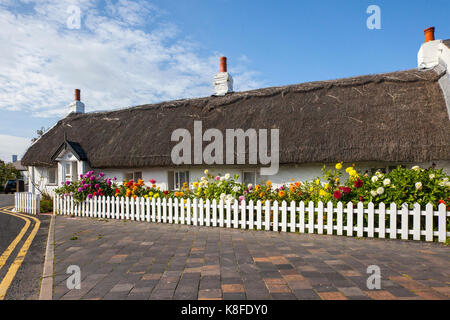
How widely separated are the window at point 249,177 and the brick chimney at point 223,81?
526 centimetres

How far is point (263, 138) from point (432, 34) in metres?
8.05

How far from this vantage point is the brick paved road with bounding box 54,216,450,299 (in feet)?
9.65

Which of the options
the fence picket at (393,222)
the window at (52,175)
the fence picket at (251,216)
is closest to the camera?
the fence picket at (393,222)

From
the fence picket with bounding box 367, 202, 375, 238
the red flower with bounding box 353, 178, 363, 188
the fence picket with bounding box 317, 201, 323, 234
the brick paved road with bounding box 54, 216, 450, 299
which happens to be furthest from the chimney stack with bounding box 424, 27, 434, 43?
the fence picket with bounding box 317, 201, 323, 234

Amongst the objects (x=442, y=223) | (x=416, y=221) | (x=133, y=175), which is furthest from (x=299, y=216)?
(x=133, y=175)

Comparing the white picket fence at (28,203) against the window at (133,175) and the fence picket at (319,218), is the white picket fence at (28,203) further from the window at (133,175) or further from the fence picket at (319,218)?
the fence picket at (319,218)

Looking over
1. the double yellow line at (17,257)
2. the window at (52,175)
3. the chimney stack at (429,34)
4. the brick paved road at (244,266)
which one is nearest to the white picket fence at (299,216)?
the brick paved road at (244,266)

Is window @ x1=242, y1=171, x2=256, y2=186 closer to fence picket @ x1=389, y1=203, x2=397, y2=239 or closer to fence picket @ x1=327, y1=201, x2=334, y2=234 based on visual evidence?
fence picket @ x1=327, y1=201, x2=334, y2=234

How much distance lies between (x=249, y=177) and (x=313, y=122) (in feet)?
10.2

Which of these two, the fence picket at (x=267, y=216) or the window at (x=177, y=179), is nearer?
the fence picket at (x=267, y=216)

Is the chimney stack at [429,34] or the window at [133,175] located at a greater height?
the chimney stack at [429,34]

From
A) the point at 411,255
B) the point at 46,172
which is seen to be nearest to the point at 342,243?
the point at 411,255

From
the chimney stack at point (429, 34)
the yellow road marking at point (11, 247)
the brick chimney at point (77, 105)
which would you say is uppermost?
the chimney stack at point (429, 34)

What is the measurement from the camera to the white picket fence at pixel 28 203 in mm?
10086
